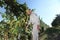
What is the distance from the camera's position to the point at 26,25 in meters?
14.0

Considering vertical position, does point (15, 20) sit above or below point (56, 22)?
below

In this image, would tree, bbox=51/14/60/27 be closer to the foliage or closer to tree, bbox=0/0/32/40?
the foliage

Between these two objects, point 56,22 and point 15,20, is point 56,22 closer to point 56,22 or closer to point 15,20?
point 56,22

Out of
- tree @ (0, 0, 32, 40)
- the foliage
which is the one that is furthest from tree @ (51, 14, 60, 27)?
tree @ (0, 0, 32, 40)

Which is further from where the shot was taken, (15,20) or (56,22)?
(56,22)

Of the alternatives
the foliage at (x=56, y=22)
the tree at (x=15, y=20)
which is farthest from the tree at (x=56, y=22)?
the tree at (x=15, y=20)

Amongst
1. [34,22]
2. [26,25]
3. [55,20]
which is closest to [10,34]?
[26,25]

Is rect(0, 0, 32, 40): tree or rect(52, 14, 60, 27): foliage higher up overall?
rect(52, 14, 60, 27): foliage

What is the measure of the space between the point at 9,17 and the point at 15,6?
0.92 m

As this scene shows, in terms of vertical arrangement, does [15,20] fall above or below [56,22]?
below

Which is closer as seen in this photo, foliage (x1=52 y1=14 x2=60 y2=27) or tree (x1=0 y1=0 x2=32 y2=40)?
tree (x1=0 y1=0 x2=32 y2=40)

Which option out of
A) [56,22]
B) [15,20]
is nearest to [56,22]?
[56,22]

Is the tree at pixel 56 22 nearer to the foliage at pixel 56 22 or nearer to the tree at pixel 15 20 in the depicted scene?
the foliage at pixel 56 22

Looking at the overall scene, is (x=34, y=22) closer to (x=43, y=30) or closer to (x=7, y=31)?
(x=7, y=31)
